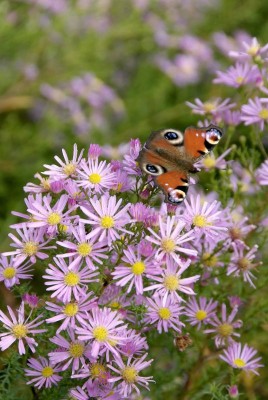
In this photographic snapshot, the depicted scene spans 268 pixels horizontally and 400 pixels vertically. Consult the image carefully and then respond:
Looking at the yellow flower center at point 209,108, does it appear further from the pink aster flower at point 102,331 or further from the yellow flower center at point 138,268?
the pink aster flower at point 102,331

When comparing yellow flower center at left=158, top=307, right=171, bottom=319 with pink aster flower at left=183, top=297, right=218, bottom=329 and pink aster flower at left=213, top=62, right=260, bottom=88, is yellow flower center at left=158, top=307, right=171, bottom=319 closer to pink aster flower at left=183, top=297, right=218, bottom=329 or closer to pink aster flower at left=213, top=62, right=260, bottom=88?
pink aster flower at left=183, top=297, right=218, bottom=329

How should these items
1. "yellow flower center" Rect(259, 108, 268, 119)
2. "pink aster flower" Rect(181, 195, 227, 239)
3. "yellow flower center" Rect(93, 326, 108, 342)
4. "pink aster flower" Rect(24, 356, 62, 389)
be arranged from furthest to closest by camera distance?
"yellow flower center" Rect(259, 108, 268, 119), "pink aster flower" Rect(181, 195, 227, 239), "pink aster flower" Rect(24, 356, 62, 389), "yellow flower center" Rect(93, 326, 108, 342)

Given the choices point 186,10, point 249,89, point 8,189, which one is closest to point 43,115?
point 8,189

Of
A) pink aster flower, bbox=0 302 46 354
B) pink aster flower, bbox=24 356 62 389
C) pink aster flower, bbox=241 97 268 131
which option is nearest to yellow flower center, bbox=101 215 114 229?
pink aster flower, bbox=0 302 46 354

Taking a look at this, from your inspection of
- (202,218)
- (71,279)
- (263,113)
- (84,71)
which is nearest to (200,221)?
(202,218)

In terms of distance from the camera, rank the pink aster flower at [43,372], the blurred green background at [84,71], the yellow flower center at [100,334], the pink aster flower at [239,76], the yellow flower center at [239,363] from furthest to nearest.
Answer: the blurred green background at [84,71], the pink aster flower at [239,76], the yellow flower center at [239,363], the pink aster flower at [43,372], the yellow flower center at [100,334]

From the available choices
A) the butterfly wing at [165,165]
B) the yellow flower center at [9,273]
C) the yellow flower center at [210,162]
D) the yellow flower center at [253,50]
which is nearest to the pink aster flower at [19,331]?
the yellow flower center at [9,273]
